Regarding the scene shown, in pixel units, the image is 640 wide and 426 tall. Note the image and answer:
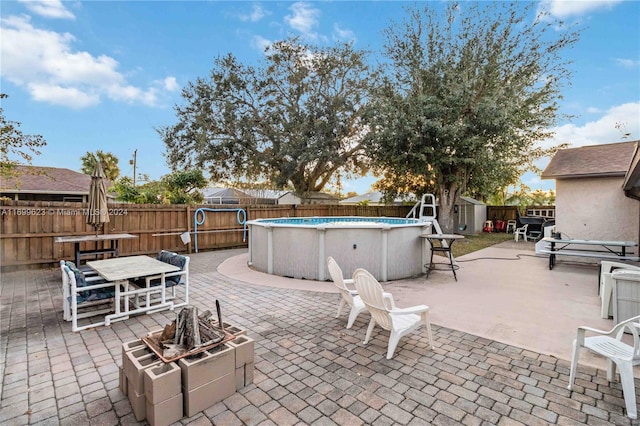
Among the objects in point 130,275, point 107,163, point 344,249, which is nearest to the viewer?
point 130,275

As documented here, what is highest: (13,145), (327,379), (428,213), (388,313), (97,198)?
(13,145)

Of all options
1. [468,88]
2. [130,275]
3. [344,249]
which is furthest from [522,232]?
[130,275]

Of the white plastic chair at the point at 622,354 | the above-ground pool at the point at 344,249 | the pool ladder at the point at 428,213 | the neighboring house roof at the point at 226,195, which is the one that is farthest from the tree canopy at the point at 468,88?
the neighboring house roof at the point at 226,195

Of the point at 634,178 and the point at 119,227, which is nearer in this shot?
the point at 634,178

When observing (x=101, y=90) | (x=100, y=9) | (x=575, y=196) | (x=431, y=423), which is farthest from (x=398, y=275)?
(x=101, y=90)

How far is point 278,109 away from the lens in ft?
48.3

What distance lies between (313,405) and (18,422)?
2003mm

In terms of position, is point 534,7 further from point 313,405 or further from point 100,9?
point 313,405

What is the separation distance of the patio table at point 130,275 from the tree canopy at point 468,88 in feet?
35.0

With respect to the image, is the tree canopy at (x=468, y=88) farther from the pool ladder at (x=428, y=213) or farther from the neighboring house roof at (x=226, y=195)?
the neighboring house roof at (x=226, y=195)

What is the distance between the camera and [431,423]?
6.65ft

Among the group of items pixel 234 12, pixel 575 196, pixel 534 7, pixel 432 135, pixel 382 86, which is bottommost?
pixel 575 196

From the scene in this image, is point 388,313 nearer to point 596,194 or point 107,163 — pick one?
point 596,194

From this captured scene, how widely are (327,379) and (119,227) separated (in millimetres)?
8148
